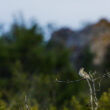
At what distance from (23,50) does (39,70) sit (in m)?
2.26

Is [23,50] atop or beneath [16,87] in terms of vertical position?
atop

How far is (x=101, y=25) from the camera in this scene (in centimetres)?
3650

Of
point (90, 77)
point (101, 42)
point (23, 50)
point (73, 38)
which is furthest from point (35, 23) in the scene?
point (90, 77)

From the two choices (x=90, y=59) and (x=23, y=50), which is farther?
(x=90, y=59)

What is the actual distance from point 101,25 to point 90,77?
33.3 metres

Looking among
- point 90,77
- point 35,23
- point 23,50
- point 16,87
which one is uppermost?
point 35,23

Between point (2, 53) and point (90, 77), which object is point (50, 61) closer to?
point (2, 53)

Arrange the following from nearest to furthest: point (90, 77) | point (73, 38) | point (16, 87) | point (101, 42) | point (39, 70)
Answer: point (90, 77)
point (16, 87)
point (39, 70)
point (101, 42)
point (73, 38)

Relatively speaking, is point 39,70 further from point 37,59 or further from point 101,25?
point 101,25

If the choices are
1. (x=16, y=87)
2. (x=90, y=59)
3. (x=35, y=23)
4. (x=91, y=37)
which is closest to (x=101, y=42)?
(x=91, y=37)

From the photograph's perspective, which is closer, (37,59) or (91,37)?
(37,59)

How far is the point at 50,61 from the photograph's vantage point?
2469 centimetres

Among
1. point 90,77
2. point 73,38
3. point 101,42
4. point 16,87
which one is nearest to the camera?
point 90,77

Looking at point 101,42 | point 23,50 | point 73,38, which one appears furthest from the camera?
point 73,38
